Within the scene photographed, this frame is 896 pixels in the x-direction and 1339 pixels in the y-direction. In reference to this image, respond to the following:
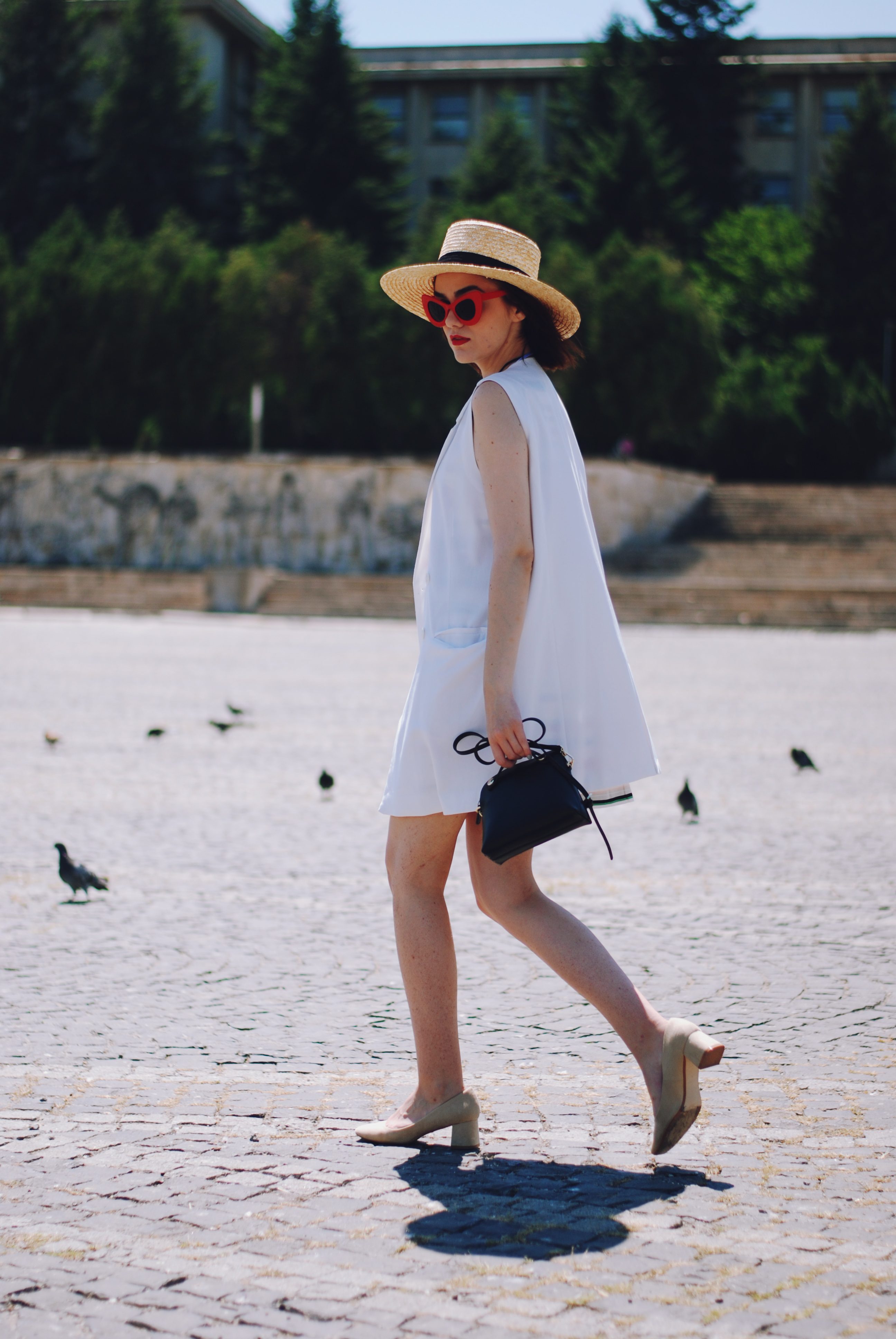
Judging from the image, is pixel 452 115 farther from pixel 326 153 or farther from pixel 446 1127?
pixel 446 1127

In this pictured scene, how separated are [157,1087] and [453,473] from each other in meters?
1.44

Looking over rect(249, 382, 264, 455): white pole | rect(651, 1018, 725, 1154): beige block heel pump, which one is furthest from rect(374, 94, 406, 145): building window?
rect(651, 1018, 725, 1154): beige block heel pump

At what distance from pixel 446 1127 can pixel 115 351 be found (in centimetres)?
4530

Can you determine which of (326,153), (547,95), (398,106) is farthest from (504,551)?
(398,106)

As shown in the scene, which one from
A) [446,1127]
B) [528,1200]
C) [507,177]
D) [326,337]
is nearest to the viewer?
[528,1200]

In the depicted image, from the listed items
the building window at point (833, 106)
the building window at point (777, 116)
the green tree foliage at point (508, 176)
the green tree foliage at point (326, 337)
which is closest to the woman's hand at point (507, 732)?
the green tree foliage at point (326, 337)

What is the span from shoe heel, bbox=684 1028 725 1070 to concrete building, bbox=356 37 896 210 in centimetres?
6103

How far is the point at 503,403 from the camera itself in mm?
2939

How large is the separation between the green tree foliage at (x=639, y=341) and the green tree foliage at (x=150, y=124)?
19.4 metres

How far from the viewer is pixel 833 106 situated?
208 ft

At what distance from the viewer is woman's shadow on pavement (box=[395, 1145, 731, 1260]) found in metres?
2.50

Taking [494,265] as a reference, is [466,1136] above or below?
below

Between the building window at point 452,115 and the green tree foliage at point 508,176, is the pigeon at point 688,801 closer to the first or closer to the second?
the green tree foliage at point 508,176

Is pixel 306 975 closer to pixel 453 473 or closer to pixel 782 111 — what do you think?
pixel 453 473
